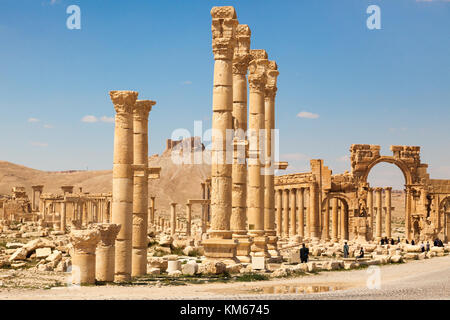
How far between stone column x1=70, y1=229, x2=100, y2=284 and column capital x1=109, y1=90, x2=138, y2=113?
4288 millimetres

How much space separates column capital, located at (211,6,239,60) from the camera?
2008 centimetres

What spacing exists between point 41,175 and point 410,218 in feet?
431

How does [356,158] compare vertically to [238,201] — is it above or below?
above

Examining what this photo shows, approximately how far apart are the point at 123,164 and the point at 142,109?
8.21ft

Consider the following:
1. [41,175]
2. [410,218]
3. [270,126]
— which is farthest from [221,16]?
[41,175]

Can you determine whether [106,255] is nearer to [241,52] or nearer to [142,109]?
[142,109]

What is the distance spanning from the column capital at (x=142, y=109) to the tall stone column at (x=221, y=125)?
214cm

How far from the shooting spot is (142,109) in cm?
2034

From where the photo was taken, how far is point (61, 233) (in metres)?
47.4

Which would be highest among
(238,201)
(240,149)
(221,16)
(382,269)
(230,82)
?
(221,16)

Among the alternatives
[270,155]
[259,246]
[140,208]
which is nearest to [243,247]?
[259,246]
